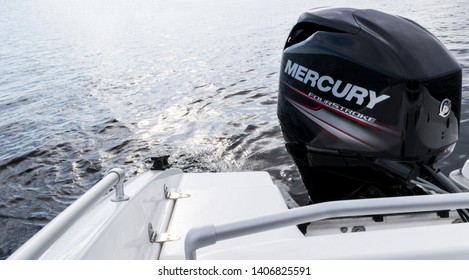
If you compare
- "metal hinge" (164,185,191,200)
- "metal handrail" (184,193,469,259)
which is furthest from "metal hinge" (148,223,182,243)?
"metal handrail" (184,193,469,259)

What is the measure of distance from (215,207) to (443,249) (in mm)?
953

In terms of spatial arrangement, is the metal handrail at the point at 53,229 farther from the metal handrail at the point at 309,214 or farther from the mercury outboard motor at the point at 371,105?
the mercury outboard motor at the point at 371,105

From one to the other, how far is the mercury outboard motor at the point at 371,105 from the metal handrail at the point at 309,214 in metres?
0.67

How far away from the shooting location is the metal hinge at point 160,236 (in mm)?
1479

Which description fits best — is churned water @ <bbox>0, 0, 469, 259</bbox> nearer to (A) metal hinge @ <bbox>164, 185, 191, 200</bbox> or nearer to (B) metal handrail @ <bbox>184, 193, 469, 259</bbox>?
(A) metal hinge @ <bbox>164, 185, 191, 200</bbox>

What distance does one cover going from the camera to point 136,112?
529 cm

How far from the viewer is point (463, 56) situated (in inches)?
246

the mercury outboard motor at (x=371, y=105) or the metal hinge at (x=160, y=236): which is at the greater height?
the mercury outboard motor at (x=371, y=105)

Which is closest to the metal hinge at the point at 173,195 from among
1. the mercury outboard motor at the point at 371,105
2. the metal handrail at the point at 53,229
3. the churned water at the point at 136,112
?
the churned water at the point at 136,112

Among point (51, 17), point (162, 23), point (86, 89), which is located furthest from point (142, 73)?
point (51, 17)

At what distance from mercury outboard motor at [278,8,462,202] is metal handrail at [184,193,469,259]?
671 millimetres

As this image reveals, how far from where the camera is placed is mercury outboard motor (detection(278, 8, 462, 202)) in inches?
64.5

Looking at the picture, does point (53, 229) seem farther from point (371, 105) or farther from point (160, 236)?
point (371, 105)

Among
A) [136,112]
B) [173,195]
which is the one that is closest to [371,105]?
[173,195]
